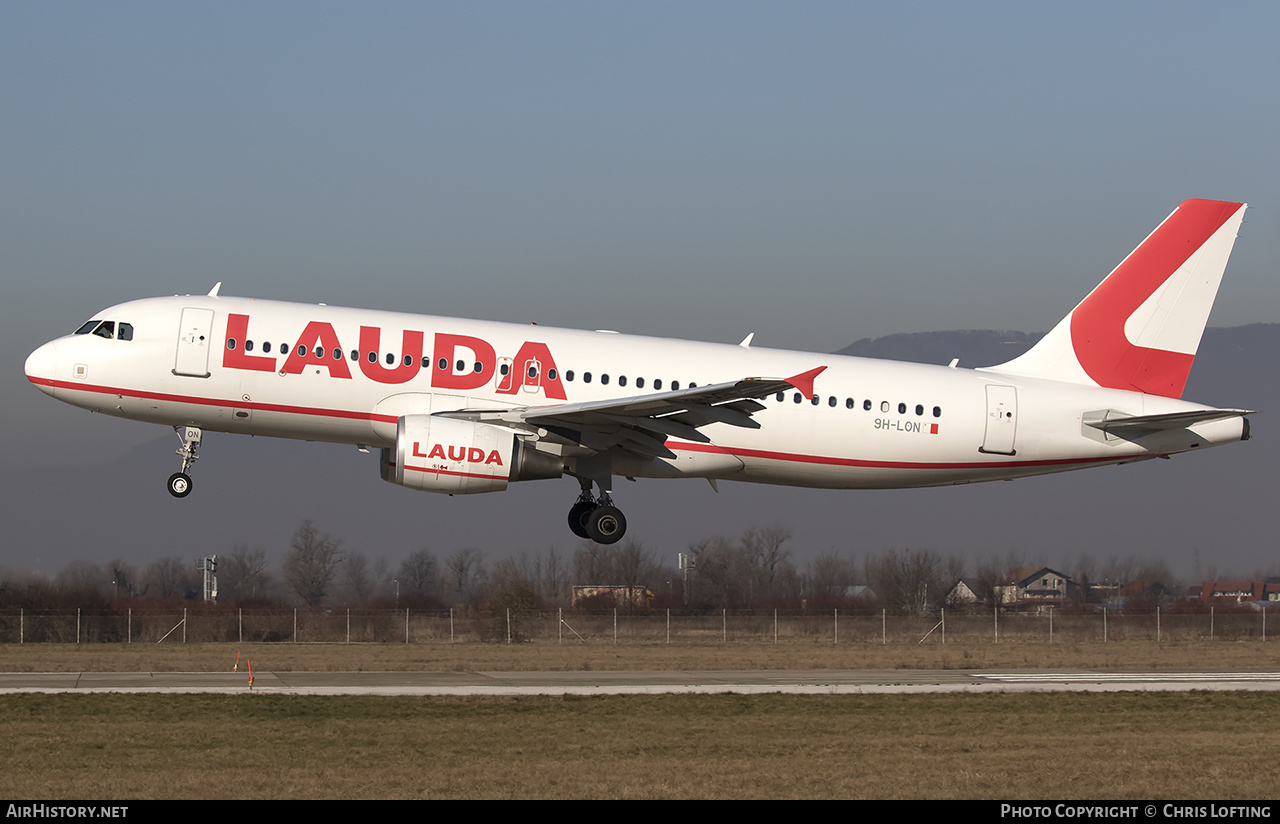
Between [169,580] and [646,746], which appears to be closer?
[646,746]

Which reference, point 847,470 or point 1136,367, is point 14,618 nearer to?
point 847,470

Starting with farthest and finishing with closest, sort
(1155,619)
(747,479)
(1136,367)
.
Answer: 1. (1155,619)
2. (1136,367)
3. (747,479)

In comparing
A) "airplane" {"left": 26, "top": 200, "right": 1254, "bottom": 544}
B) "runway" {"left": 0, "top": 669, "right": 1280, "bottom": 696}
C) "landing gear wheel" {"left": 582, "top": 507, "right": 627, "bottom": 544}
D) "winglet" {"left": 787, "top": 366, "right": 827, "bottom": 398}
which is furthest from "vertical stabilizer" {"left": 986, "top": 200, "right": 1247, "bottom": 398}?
"landing gear wheel" {"left": 582, "top": 507, "right": 627, "bottom": 544}

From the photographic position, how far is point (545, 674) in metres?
34.2

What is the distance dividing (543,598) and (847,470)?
98.7 feet

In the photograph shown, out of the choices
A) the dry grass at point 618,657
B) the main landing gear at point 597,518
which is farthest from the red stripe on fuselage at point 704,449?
the dry grass at point 618,657

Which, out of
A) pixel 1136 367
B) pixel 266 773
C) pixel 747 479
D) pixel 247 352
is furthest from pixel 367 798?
pixel 1136 367

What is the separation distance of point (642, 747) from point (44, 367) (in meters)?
16.5

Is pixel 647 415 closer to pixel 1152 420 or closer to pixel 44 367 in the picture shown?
pixel 1152 420

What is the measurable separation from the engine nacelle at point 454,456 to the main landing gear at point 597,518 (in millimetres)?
2908

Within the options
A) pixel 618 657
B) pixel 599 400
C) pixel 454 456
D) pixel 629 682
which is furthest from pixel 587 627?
pixel 454 456

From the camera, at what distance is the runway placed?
94.5 ft

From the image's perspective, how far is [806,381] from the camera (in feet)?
95.2

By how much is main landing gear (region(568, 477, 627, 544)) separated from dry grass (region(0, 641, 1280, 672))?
18.9ft
